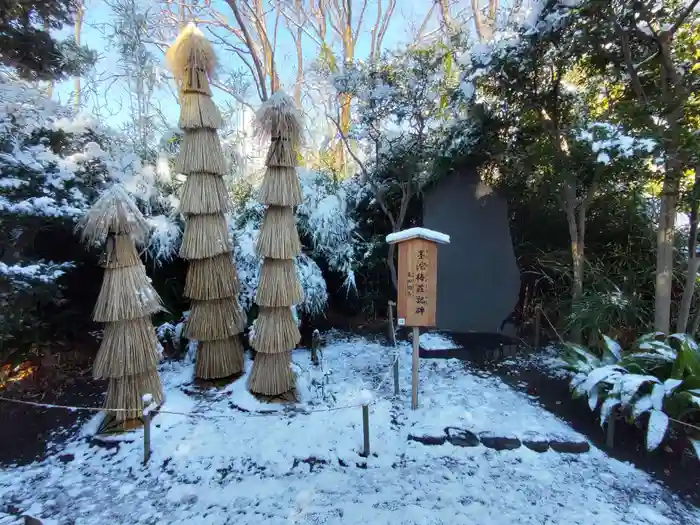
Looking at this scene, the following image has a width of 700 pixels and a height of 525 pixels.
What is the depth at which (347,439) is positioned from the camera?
2957 millimetres

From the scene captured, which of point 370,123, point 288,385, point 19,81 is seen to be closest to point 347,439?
point 288,385

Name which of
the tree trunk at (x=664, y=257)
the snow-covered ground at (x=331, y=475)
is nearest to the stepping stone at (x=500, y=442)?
the snow-covered ground at (x=331, y=475)

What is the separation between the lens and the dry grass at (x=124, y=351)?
288 centimetres

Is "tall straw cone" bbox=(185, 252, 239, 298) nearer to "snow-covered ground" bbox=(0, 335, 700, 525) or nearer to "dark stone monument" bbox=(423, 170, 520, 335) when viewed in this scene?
"snow-covered ground" bbox=(0, 335, 700, 525)

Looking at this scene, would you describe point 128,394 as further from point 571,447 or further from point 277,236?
point 571,447

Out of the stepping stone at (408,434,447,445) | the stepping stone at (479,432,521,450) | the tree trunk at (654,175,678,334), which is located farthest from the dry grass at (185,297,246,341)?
the tree trunk at (654,175,678,334)

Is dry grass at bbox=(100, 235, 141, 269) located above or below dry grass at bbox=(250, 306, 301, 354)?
above

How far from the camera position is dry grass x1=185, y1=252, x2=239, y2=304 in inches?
136

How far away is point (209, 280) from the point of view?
3.46 metres

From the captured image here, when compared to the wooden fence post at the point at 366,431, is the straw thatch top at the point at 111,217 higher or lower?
higher

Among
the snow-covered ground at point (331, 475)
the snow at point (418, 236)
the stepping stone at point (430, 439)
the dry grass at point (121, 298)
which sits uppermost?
the snow at point (418, 236)

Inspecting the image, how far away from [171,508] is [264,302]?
1.63 metres

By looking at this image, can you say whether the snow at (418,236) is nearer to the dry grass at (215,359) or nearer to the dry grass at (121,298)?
the dry grass at (215,359)

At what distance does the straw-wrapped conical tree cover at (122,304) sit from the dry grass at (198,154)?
0.61 m
